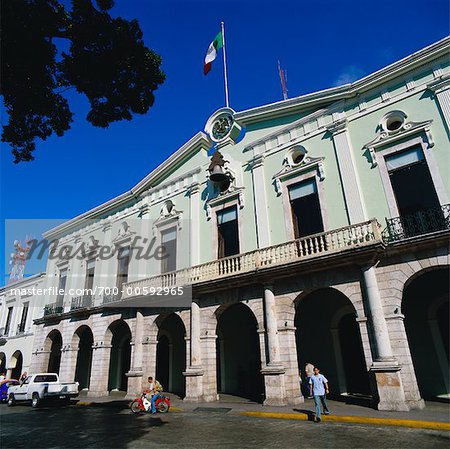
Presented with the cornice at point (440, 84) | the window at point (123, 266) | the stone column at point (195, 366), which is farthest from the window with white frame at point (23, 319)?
the cornice at point (440, 84)

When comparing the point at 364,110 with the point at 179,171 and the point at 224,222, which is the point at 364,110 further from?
the point at 179,171

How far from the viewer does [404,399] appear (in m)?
9.44

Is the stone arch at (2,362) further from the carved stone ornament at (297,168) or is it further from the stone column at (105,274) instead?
the carved stone ornament at (297,168)

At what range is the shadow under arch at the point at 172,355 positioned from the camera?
17609 millimetres

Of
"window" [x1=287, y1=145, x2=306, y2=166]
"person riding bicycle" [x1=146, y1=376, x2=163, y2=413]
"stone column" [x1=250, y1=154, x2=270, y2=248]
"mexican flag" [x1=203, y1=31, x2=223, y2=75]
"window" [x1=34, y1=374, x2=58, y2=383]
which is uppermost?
"mexican flag" [x1=203, y1=31, x2=223, y2=75]

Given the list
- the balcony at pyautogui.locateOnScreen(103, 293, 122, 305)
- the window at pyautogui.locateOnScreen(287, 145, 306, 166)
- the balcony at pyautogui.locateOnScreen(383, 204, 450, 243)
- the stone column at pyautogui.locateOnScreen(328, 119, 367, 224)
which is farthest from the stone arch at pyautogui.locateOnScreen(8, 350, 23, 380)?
the balcony at pyautogui.locateOnScreen(383, 204, 450, 243)

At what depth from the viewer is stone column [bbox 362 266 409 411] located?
9523 millimetres

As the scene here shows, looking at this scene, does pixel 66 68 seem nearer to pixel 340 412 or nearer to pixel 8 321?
pixel 340 412

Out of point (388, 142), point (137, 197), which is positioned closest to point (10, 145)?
point (388, 142)

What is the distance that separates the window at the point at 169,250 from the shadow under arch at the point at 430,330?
10920mm

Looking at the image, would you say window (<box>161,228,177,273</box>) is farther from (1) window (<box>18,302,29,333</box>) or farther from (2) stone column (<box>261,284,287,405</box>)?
(1) window (<box>18,302,29,333</box>)

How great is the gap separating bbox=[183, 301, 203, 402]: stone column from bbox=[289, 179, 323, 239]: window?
222 inches

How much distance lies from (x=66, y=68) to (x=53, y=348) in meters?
21.5

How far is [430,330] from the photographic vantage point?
1143 cm
